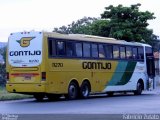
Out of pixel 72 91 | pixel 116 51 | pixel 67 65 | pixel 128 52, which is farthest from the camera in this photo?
pixel 128 52

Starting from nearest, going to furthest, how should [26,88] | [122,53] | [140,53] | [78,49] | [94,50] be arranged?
[26,88] → [78,49] → [94,50] → [122,53] → [140,53]

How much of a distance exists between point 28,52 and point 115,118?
35.4 ft

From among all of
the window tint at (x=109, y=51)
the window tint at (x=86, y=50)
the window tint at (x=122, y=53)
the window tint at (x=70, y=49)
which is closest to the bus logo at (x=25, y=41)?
the window tint at (x=70, y=49)

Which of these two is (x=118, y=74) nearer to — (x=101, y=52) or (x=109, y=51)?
(x=109, y=51)

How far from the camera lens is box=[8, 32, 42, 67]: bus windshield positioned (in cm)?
2439

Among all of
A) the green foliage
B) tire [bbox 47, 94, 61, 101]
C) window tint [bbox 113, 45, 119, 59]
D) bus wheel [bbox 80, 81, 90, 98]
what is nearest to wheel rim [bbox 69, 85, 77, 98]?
bus wheel [bbox 80, 81, 90, 98]

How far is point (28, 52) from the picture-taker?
2459cm

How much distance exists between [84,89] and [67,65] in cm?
195

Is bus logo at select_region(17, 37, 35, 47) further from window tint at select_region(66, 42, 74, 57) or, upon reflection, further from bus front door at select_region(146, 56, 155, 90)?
bus front door at select_region(146, 56, 155, 90)

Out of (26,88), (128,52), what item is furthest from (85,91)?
(128,52)

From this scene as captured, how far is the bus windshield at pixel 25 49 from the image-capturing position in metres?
24.4

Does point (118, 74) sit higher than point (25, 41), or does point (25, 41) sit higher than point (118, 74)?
point (25, 41)

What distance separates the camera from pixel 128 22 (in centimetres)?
4750

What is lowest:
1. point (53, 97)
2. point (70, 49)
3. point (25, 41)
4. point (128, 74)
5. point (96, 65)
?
point (53, 97)
